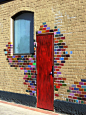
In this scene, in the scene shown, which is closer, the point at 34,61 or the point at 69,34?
the point at 69,34

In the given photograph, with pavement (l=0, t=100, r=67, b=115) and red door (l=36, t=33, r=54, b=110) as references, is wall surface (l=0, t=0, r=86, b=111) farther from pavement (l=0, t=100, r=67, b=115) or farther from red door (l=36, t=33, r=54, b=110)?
pavement (l=0, t=100, r=67, b=115)

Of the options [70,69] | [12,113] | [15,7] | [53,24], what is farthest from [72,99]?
[15,7]

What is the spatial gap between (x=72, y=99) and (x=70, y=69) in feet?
2.91

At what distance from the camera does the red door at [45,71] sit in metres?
5.98

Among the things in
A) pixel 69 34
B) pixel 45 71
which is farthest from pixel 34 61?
pixel 69 34

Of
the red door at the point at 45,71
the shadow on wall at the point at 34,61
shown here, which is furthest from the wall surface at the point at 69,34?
the red door at the point at 45,71

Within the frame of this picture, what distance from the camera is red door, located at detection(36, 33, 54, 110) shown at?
19.6ft

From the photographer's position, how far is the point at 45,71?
6125 mm

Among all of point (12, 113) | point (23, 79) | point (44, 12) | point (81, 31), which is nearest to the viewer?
point (81, 31)

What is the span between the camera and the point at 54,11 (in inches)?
233

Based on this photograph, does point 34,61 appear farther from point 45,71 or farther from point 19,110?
point 19,110

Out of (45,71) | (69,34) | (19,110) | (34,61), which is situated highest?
(69,34)

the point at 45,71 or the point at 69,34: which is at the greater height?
the point at 69,34

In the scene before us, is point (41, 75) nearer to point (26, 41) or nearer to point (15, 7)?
point (26, 41)
